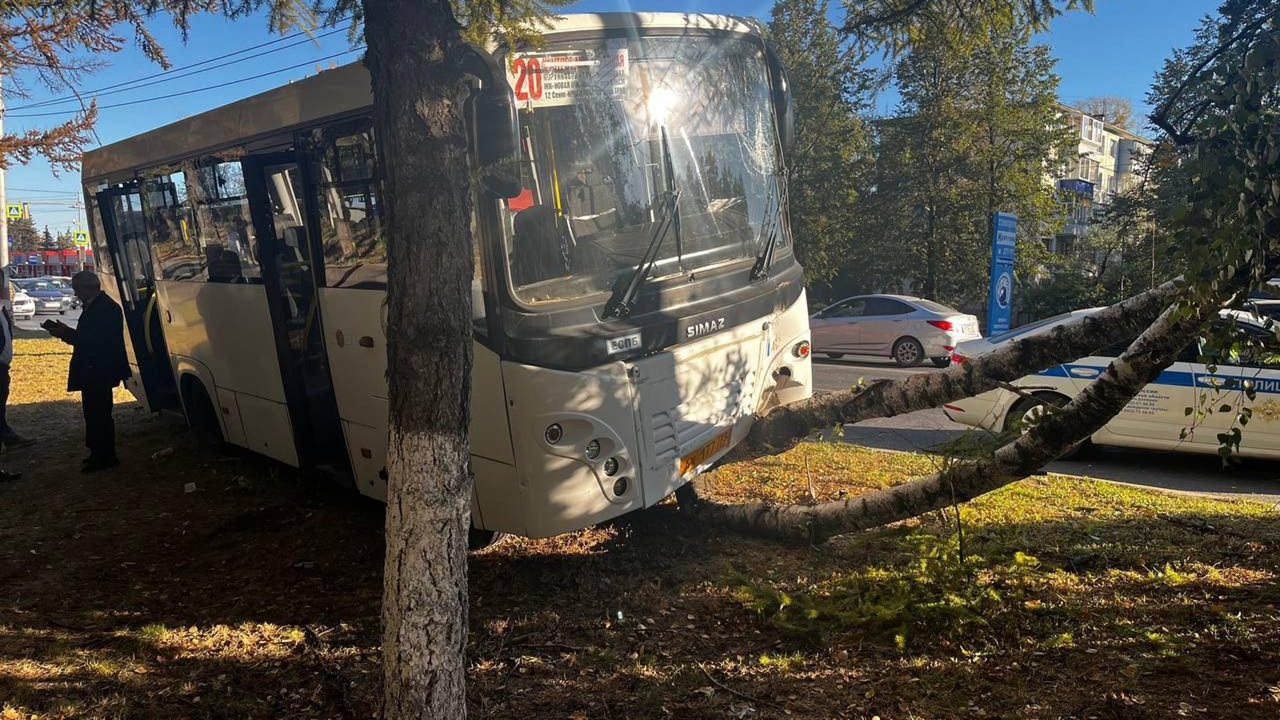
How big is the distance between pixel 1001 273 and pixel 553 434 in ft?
35.4

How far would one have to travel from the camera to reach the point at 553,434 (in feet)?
14.3

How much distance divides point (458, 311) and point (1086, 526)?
4.84 m

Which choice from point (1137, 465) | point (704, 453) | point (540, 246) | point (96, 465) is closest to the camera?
point (540, 246)

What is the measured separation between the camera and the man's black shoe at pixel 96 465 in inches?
314

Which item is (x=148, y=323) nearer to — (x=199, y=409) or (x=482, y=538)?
(x=199, y=409)

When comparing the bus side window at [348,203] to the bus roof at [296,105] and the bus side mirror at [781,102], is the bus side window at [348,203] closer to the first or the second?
the bus roof at [296,105]

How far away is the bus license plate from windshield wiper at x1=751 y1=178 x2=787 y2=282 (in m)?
1.09

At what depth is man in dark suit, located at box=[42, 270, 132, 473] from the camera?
771 centimetres

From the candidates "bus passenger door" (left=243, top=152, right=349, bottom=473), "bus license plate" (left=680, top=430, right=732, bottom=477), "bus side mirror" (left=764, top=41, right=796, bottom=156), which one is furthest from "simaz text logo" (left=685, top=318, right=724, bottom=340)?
"bus passenger door" (left=243, top=152, right=349, bottom=473)

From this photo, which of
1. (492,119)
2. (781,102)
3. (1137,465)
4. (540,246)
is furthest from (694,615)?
(1137,465)

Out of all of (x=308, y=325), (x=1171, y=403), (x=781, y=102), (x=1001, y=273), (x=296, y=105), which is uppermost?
(x=296, y=105)

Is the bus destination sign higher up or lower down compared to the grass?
higher up

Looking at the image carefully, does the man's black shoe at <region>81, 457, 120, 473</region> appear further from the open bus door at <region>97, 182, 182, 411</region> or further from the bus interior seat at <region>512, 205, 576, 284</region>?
the bus interior seat at <region>512, 205, 576, 284</region>

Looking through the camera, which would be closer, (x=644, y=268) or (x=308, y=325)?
(x=644, y=268)
